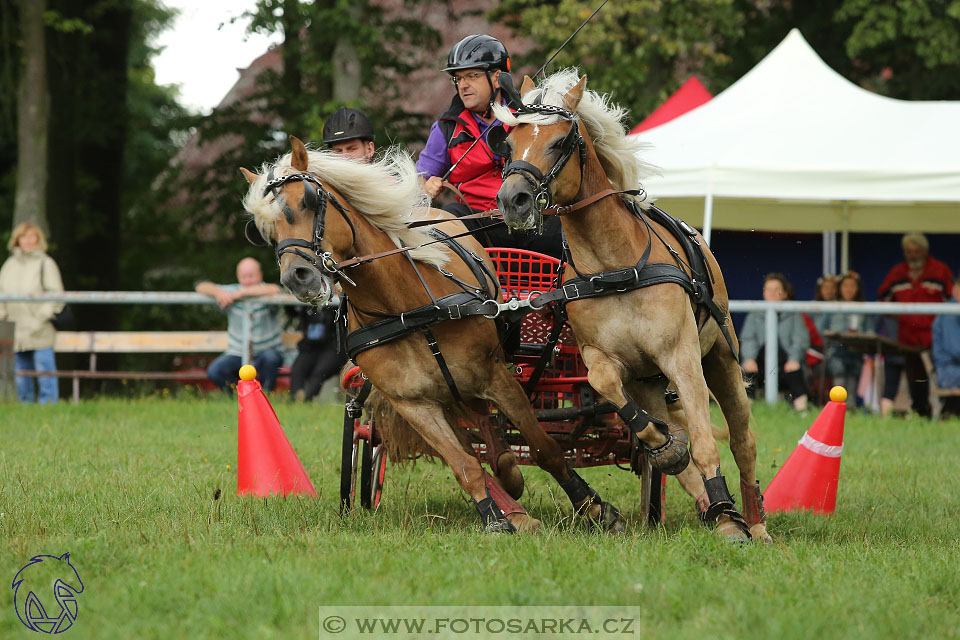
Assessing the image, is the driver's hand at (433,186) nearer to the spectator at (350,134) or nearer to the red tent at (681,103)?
the spectator at (350,134)

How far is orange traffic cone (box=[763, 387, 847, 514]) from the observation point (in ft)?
22.4

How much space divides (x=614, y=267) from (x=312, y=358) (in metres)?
7.33

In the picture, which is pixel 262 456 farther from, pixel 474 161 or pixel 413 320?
pixel 474 161

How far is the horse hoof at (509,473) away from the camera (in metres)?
5.94

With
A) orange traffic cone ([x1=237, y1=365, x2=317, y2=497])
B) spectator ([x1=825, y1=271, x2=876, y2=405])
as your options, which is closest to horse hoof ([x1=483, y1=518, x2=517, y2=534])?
orange traffic cone ([x1=237, y1=365, x2=317, y2=497])

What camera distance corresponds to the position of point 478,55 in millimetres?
6430

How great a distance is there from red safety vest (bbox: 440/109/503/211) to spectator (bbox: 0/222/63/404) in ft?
23.1

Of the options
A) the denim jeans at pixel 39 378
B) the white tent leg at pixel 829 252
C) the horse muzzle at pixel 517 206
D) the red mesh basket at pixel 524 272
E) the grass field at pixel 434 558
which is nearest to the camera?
the grass field at pixel 434 558

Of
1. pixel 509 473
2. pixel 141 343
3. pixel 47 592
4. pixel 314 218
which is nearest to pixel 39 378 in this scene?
pixel 141 343

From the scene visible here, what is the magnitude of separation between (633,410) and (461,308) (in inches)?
37.3

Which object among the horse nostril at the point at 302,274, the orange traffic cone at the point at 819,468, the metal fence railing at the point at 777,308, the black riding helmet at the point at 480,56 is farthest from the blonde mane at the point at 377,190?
the metal fence railing at the point at 777,308

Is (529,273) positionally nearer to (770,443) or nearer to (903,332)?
(770,443)

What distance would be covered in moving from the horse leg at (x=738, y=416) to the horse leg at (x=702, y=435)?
0.73m

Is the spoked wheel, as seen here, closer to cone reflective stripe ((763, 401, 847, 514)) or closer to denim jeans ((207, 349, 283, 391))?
cone reflective stripe ((763, 401, 847, 514))
